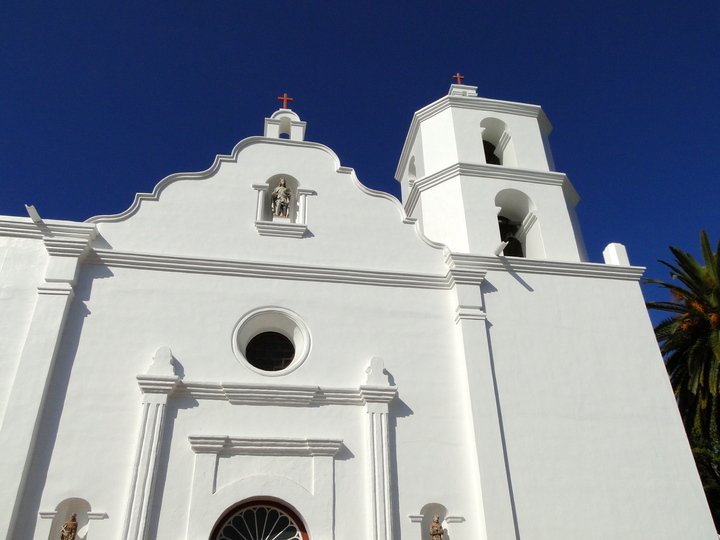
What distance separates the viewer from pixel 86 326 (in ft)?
33.3

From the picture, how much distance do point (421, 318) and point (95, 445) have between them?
5659 mm

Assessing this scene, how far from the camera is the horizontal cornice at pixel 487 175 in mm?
13594

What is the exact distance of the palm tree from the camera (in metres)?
14.7

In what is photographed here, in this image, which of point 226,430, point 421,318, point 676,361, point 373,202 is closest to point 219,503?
point 226,430

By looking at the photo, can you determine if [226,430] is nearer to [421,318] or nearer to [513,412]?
[421,318]

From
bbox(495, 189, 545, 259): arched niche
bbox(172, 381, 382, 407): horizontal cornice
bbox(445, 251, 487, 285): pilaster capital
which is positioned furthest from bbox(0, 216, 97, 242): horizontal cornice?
bbox(495, 189, 545, 259): arched niche

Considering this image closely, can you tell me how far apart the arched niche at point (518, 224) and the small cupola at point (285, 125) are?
4.56 m

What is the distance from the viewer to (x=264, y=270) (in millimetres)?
11180

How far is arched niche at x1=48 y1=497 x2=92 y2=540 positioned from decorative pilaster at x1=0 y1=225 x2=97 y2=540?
0.49m

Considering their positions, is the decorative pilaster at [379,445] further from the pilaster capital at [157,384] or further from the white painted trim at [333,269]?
the pilaster capital at [157,384]

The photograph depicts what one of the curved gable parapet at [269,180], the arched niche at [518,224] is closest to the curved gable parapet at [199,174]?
the curved gable parapet at [269,180]

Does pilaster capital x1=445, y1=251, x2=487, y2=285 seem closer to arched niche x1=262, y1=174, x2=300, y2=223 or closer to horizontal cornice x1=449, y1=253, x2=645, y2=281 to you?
horizontal cornice x1=449, y1=253, x2=645, y2=281

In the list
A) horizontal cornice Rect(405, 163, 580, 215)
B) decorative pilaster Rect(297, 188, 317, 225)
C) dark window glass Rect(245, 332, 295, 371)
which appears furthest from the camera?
horizontal cornice Rect(405, 163, 580, 215)

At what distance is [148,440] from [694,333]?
1285cm
